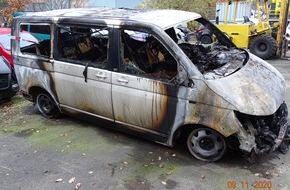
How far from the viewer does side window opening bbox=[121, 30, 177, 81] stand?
162 inches

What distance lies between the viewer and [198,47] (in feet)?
16.6

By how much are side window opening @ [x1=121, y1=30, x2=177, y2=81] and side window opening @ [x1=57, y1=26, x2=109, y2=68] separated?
0.44 m

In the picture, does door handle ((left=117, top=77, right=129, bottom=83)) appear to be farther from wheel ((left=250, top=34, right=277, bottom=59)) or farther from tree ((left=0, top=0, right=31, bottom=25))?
tree ((left=0, top=0, right=31, bottom=25))

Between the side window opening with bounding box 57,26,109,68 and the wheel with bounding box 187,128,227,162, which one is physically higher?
the side window opening with bounding box 57,26,109,68

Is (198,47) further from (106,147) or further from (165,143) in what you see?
(106,147)

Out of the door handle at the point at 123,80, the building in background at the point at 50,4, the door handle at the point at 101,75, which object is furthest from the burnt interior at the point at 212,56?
the building in background at the point at 50,4

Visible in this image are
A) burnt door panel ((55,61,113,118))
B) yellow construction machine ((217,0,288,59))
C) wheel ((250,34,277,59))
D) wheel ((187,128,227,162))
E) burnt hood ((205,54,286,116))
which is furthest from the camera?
yellow construction machine ((217,0,288,59))

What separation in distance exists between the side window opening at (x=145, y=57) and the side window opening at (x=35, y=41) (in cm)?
157

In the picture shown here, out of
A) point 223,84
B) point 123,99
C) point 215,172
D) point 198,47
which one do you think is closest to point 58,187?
point 123,99

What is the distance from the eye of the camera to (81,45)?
15.8 ft

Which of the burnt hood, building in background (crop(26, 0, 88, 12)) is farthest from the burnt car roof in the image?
building in background (crop(26, 0, 88, 12))

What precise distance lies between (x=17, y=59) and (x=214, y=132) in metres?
3.67

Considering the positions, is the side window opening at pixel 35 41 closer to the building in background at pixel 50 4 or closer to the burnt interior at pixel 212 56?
the burnt interior at pixel 212 56

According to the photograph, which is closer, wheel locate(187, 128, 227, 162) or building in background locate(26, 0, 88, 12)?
wheel locate(187, 128, 227, 162)
